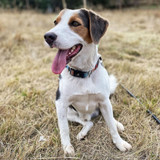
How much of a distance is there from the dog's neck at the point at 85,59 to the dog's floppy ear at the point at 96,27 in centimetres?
10

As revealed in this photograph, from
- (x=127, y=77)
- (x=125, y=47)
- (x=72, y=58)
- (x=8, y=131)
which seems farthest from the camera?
(x=125, y=47)

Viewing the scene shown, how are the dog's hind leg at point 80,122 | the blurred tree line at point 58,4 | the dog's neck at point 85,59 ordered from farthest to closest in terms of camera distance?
the blurred tree line at point 58,4, the dog's hind leg at point 80,122, the dog's neck at point 85,59

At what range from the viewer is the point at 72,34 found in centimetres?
174

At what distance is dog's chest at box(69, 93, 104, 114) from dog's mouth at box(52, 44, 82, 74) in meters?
0.36

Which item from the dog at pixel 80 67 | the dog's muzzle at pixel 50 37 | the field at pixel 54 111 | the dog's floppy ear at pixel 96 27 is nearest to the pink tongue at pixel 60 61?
the dog at pixel 80 67

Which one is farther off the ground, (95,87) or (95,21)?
(95,21)

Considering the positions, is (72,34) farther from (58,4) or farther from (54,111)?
(58,4)

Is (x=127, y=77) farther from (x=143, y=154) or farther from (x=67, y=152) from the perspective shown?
(x=67, y=152)

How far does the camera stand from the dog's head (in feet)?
5.43

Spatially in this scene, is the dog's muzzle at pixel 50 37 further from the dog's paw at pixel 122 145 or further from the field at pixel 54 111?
the dog's paw at pixel 122 145

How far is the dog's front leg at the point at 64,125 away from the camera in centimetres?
192

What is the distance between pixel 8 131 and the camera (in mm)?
2209

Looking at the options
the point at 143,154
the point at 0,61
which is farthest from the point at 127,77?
the point at 0,61

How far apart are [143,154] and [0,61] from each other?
385 centimetres
